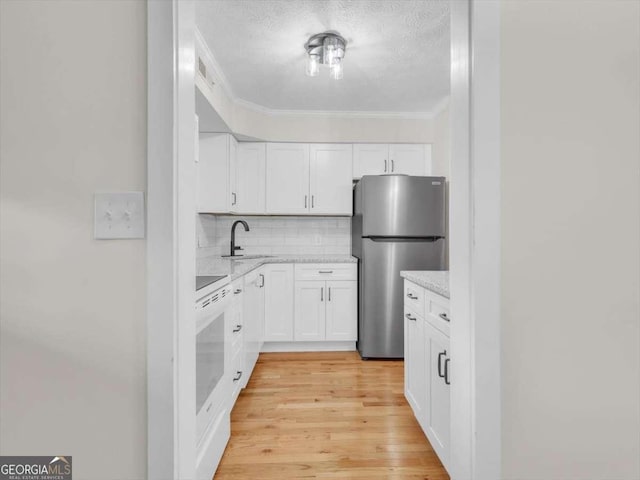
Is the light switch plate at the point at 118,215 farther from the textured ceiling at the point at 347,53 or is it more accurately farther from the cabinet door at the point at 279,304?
the cabinet door at the point at 279,304

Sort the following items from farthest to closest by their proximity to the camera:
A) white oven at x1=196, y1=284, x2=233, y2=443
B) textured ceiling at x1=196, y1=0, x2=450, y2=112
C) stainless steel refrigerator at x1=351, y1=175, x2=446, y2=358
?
1. stainless steel refrigerator at x1=351, y1=175, x2=446, y2=358
2. textured ceiling at x1=196, y1=0, x2=450, y2=112
3. white oven at x1=196, y1=284, x2=233, y2=443

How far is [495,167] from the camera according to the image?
3.01ft

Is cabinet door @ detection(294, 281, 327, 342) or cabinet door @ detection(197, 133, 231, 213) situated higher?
cabinet door @ detection(197, 133, 231, 213)

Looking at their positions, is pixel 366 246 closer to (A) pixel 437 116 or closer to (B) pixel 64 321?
(A) pixel 437 116

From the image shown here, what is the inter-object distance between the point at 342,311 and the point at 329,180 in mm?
1407

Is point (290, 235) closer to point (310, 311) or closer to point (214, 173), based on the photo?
point (310, 311)

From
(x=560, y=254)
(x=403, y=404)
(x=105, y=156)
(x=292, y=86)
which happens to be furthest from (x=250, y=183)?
(x=560, y=254)

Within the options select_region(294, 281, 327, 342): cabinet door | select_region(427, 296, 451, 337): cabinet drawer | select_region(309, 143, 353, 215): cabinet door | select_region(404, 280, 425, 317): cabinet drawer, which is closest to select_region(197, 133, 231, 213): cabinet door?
select_region(309, 143, 353, 215): cabinet door

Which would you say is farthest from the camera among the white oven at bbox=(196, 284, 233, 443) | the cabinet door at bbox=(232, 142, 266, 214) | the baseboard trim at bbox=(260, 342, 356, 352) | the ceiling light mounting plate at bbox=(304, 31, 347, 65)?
the cabinet door at bbox=(232, 142, 266, 214)

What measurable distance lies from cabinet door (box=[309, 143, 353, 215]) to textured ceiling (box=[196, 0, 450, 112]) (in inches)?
18.9

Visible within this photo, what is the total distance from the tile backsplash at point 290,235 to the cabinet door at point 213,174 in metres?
0.60

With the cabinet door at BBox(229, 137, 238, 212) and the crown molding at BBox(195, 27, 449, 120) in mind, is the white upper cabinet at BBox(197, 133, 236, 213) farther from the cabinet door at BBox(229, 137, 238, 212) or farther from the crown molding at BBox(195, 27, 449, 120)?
the crown molding at BBox(195, 27, 449, 120)

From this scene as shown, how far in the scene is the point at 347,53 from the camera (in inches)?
105

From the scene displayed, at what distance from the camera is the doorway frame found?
88 centimetres
